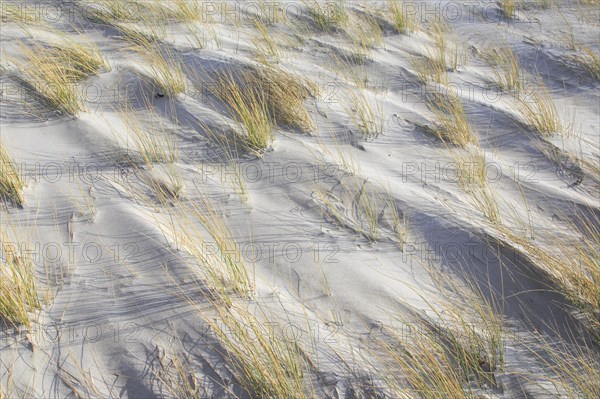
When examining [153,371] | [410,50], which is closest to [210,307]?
[153,371]

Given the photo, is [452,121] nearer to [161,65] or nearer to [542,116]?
[542,116]

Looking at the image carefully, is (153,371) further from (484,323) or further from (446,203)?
(446,203)

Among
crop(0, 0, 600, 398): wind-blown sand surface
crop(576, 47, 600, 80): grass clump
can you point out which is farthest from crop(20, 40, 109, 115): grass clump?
crop(576, 47, 600, 80): grass clump

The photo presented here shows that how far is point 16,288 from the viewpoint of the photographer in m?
1.88

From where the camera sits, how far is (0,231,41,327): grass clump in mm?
1843

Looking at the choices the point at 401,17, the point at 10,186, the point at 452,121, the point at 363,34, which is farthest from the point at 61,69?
the point at 401,17

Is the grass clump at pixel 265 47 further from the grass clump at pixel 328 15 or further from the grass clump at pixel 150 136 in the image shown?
the grass clump at pixel 150 136

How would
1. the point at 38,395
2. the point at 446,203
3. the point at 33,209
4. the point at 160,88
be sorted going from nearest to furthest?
1. the point at 38,395
2. the point at 33,209
3. the point at 446,203
4. the point at 160,88

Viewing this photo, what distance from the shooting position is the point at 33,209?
94.4 inches

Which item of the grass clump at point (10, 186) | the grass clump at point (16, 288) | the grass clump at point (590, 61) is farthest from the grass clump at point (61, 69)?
the grass clump at point (590, 61)

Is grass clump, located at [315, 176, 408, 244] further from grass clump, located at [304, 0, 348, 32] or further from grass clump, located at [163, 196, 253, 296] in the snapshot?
grass clump, located at [304, 0, 348, 32]

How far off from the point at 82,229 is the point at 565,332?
6.66 ft

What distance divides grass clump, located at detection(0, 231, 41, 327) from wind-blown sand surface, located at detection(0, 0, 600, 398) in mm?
14

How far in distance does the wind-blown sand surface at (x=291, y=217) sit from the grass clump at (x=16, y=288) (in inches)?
0.6
